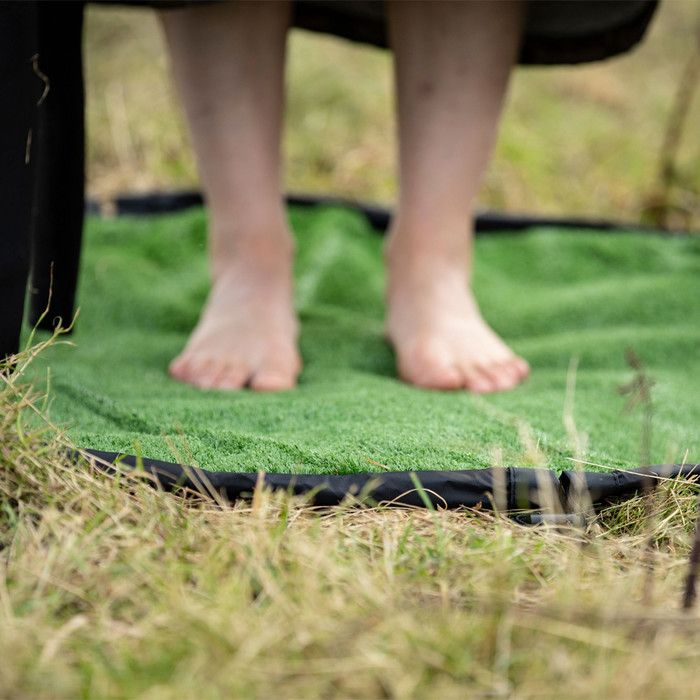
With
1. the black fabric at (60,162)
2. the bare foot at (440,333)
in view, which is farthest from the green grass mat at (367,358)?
the black fabric at (60,162)

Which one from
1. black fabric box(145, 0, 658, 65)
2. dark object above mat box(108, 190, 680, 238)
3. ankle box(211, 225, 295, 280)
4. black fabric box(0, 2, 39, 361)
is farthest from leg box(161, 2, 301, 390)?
dark object above mat box(108, 190, 680, 238)

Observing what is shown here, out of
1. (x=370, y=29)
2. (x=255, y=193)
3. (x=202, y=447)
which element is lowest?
(x=202, y=447)

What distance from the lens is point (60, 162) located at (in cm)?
102

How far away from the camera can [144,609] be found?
0.57 m

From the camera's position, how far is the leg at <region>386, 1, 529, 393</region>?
1.16 m

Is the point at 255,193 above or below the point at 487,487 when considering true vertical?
above

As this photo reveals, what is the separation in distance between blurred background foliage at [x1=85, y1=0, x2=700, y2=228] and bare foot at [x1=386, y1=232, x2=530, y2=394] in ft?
4.28

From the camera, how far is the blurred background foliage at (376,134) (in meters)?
2.73

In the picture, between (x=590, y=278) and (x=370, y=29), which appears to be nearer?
(x=370, y=29)

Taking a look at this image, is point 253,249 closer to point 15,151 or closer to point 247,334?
point 247,334

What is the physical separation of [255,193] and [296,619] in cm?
84

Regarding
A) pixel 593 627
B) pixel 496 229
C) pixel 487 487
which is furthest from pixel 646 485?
pixel 496 229

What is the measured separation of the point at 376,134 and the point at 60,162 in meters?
2.08

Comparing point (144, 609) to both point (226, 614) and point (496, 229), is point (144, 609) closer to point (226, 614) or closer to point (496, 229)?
point (226, 614)
